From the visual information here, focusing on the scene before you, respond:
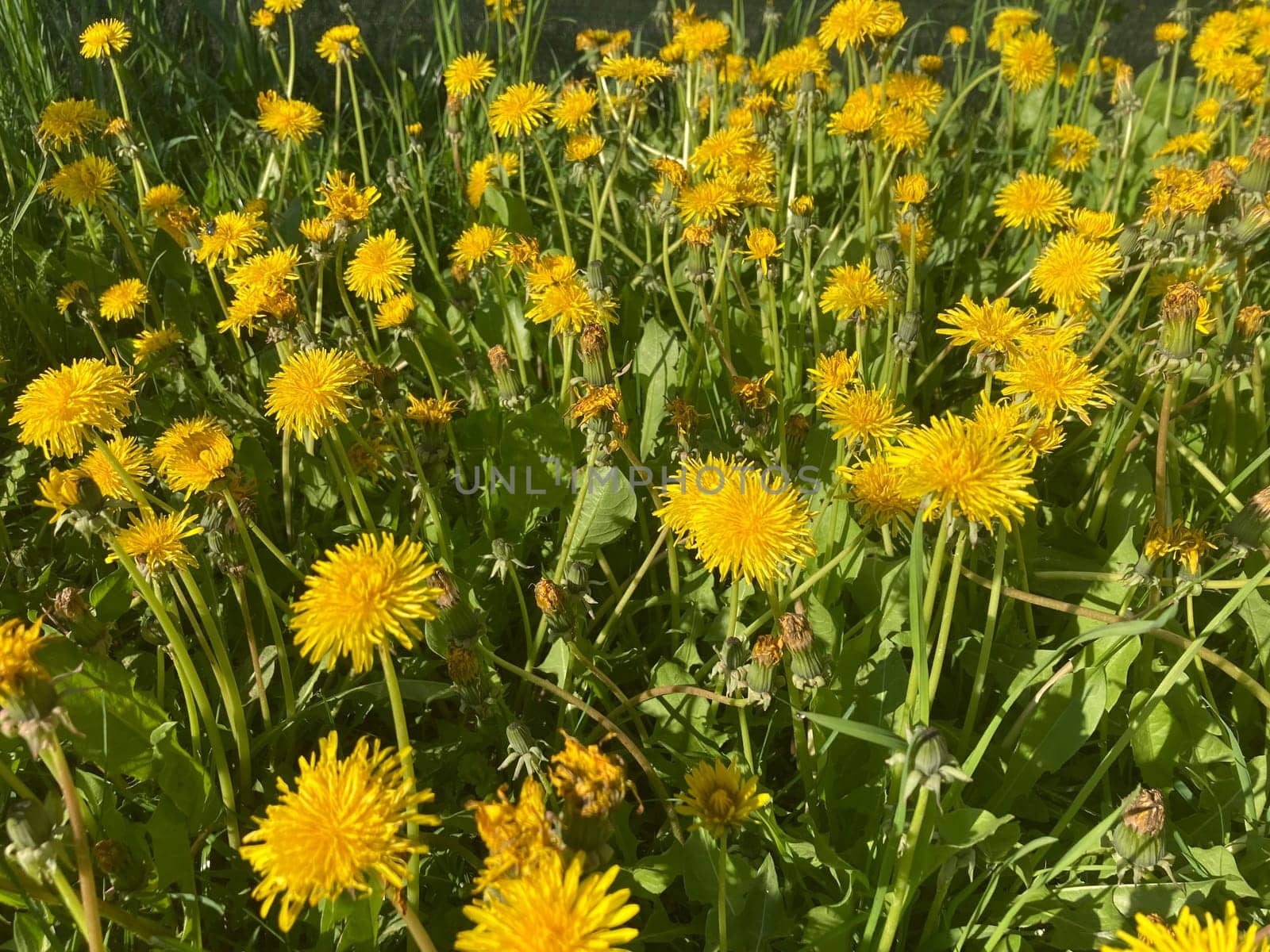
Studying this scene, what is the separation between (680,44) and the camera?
267 cm

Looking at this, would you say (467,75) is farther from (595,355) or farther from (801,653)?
(801,653)

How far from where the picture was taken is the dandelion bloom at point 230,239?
189cm

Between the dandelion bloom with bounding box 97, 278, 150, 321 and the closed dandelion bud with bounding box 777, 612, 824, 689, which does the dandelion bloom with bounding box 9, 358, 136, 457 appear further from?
the closed dandelion bud with bounding box 777, 612, 824, 689

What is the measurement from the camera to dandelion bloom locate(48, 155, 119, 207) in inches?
82.8

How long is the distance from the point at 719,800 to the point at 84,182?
2057 millimetres

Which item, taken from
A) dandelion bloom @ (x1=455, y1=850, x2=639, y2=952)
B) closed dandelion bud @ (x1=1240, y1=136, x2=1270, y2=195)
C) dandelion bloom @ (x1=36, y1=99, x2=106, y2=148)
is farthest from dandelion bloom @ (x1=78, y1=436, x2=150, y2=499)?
closed dandelion bud @ (x1=1240, y1=136, x2=1270, y2=195)

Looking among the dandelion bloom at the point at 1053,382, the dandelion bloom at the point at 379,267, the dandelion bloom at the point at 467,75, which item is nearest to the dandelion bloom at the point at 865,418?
the dandelion bloom at the point at 1053,382

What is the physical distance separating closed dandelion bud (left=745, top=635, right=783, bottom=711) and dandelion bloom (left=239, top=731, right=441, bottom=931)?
490 millimetres

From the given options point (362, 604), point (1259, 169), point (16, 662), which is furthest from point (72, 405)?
point (1259, 169)

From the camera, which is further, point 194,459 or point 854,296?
point 854,296

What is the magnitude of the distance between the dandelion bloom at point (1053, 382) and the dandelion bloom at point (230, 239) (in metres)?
1.53

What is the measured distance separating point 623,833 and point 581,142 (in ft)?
5.16

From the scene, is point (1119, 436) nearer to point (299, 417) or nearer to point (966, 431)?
point (966, 431)

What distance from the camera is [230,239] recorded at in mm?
1893
